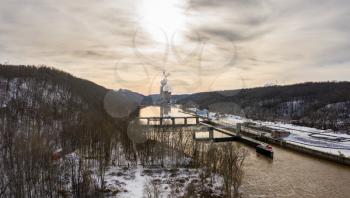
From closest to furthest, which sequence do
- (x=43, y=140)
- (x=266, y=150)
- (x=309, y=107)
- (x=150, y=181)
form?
(x=43, y=140) → (x=150, y=181) → (x=266, y=150) → (x=309, y=107)

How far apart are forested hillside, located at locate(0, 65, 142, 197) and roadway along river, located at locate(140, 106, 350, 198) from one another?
47.2ft

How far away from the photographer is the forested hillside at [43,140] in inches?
915

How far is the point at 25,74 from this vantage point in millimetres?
86750

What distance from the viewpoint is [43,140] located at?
2842cm

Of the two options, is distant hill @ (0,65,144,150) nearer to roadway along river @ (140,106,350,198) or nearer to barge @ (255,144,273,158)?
roadway along river @ (140,106,350,198)

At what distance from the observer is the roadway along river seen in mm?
29266

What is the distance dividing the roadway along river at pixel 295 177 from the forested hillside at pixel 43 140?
14382 millimetres

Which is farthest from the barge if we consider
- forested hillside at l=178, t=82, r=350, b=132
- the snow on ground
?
forested hillside at l=178, t=82, r=350, b=132

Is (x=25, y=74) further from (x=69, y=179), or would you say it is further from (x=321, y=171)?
(x=321, y=171)

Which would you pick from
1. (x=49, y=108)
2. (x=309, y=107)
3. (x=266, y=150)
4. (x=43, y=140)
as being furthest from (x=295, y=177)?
(x=309, y=107)

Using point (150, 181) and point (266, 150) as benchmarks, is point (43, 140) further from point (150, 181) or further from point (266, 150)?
point (266, 150)

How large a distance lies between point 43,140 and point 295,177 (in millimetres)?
25339

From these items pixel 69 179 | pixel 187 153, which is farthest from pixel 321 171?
pixel 69 179

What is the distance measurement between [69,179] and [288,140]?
44.2m
